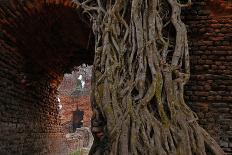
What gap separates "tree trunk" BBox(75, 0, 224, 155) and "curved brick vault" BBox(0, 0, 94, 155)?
116cm

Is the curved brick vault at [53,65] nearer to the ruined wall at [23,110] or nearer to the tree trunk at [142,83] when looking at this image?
the ruined wall at [23,110]

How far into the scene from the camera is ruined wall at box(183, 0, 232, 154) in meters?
4.20

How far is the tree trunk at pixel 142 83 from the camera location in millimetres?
3123

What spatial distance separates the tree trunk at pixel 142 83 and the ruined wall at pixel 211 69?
47 centimetres

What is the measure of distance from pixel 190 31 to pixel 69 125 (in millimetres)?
15154

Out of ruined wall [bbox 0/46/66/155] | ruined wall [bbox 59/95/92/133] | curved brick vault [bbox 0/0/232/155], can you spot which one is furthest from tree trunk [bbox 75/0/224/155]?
ruined wall [bbox 59/95/92/133]

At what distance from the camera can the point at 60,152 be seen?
29.8ft

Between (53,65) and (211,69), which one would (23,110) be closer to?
(53,65)

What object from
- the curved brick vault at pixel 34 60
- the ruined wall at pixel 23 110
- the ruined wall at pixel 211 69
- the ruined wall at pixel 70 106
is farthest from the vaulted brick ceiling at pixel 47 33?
the ruined wall at pixel 70 106

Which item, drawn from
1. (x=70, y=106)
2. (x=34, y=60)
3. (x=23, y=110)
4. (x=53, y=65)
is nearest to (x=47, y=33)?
(x=34, y=60)

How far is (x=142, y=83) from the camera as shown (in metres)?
3.44

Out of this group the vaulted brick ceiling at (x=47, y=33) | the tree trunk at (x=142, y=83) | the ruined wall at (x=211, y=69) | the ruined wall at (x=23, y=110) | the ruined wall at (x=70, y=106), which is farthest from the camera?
the ruined wall at (x=70, y=106)

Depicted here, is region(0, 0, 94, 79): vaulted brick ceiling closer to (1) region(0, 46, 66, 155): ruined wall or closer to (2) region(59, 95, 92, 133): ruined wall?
(1) region(0, 46, 66, 155): ruined wall

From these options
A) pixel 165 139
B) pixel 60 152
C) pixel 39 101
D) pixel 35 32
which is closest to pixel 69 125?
pixel 60 152
